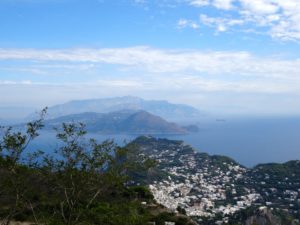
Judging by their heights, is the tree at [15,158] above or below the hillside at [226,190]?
above

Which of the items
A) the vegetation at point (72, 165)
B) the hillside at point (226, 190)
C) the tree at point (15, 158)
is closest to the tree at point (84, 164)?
the vegetation at point (72, 165)

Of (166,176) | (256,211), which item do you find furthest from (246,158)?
(256,211)

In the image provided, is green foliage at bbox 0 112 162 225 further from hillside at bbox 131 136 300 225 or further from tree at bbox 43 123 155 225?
hillside at bbox 131 136 300 225

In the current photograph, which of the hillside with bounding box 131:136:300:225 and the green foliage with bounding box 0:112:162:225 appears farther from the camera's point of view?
the hillside with bounding box 131:136:300:225

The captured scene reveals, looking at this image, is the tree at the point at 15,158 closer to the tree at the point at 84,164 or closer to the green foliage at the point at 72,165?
the green foliage at the point at 72,165

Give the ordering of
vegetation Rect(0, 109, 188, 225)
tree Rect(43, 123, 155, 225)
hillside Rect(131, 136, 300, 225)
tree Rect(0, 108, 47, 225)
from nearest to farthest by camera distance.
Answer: tree Rect(0, 108, 47, 225)
vegetation Rect(0, 109, 188, 225)
tree Rect(43, 123, 155, 225)
hillside Rect(131, 136, 300, 225)

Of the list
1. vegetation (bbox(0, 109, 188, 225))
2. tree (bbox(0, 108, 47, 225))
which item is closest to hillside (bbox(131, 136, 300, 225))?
vegetation (bbox(0, 109, 188, 225))

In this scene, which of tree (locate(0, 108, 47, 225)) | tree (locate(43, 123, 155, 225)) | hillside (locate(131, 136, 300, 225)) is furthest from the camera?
hillside (locate(131, 136, 300, 225))

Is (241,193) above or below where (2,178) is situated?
below

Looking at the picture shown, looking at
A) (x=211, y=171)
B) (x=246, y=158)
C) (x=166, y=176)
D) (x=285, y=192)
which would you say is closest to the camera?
(x=285, y=192)

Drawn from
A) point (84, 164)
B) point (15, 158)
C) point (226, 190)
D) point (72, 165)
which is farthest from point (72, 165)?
point (226, 190)

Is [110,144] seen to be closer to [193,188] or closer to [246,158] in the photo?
[193,188]
